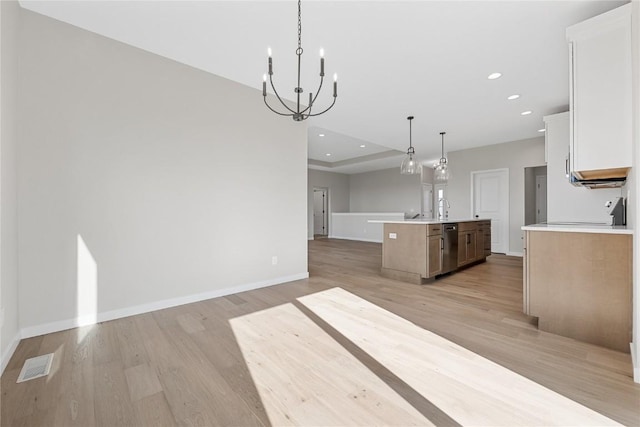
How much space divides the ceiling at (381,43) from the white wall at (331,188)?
5950mm

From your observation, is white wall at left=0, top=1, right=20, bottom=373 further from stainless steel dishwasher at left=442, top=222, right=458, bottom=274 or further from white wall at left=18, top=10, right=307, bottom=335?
stainless steel dishwasher at left=442, top=222, right=458, bottom=274

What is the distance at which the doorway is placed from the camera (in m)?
11.1

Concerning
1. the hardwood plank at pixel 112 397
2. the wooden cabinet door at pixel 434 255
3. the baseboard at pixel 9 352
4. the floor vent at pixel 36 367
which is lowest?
the hardwood plank at pixel 112 397

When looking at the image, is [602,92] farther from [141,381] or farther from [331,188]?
[331,188]

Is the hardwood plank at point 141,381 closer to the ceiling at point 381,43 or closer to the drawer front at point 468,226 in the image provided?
the ceiling at point 381,43

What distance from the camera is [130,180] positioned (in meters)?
2.62

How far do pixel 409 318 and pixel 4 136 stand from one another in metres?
3.43

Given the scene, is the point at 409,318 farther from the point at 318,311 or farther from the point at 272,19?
the point at 272,19

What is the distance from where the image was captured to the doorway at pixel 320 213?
436 inches

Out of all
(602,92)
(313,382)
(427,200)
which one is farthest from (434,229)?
(427,200)

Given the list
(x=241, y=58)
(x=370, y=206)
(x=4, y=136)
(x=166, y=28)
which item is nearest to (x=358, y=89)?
(x=241, y=58)

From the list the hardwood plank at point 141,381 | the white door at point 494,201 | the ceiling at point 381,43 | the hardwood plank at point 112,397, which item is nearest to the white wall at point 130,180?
the ceiling at point 381,43

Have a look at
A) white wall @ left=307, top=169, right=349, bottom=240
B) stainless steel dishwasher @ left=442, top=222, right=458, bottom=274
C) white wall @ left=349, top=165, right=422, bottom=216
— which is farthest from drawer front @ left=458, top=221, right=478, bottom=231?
white wall @ left=307, top=169, right=349, bottom=240

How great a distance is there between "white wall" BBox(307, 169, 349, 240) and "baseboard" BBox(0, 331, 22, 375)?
808 centimetres
